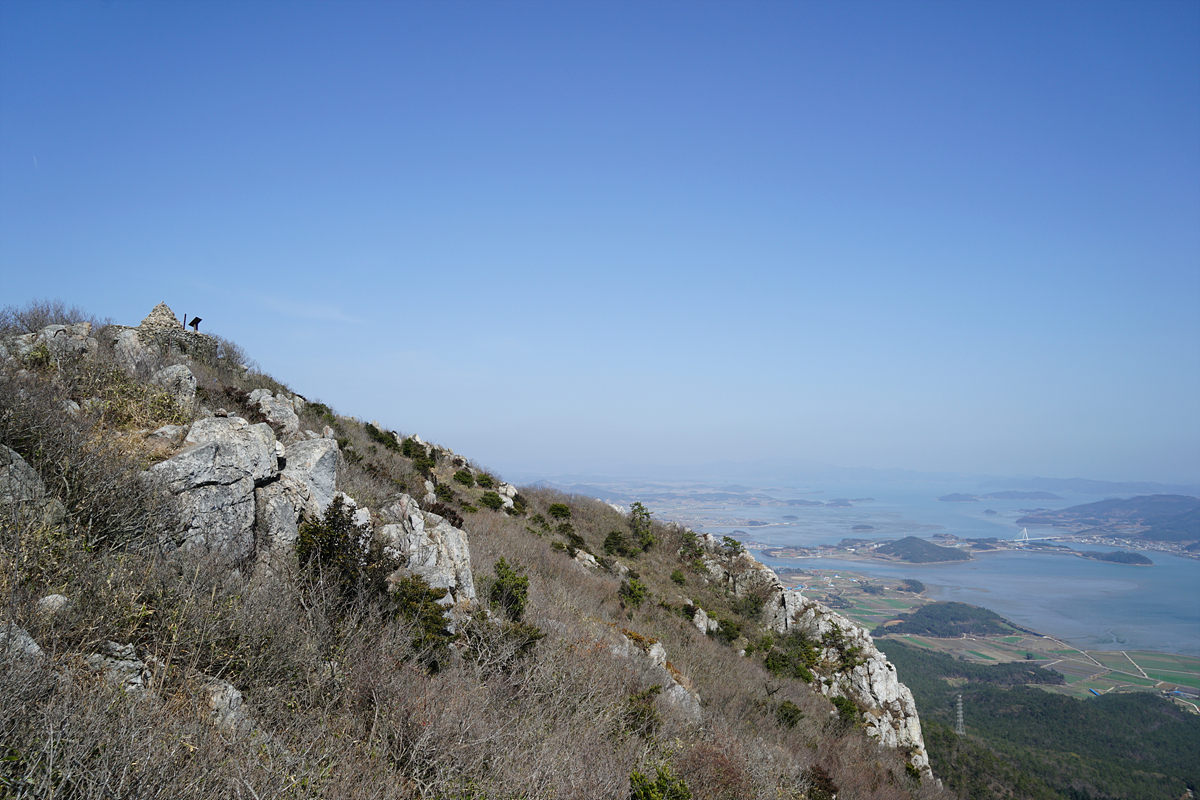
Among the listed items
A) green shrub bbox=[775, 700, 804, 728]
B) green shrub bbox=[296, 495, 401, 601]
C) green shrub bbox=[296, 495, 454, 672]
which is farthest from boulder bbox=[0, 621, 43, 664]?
green shrub bbox=[775, 700, 804, 728]

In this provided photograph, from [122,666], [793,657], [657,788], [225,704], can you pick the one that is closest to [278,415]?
[122,666]

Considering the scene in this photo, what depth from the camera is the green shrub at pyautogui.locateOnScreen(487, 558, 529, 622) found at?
10852mm

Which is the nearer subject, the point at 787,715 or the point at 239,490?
the point at 239,490

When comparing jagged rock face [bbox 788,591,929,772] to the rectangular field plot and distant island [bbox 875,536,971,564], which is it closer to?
the rectangular field plot

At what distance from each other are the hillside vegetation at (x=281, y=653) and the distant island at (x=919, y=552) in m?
141

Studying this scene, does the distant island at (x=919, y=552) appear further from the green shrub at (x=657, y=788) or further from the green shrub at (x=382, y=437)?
the green shrub at (x=657, y=788)

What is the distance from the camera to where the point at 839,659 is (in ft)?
68.3

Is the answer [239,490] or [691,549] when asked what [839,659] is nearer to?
[691,549]

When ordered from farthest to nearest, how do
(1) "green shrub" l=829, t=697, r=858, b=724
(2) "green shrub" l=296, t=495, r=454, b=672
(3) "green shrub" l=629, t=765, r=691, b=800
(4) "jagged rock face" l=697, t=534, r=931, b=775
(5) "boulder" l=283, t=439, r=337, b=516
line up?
(4) "jagged rock face" l=697, t=534, r=931, b=775 → (1) "green shrub" l=829, t=697, r=858, b=724 → (5) "boulder" l=283, t=439, r=337, b=516 → (2) "green shrub" l=296, t=495, r=454, b=672 → (3) "green shrub" l=629, t=765, r=691, b=800

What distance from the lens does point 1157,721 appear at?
48.7 metres

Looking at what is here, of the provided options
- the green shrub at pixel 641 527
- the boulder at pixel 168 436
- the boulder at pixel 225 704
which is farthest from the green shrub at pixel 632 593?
the boulder at pixel 225 704

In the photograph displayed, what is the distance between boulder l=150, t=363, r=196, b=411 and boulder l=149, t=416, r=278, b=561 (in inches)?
73.8

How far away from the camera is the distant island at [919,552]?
134 meters

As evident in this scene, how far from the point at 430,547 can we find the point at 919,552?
156230 millimetres
